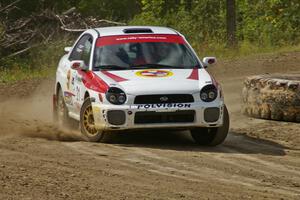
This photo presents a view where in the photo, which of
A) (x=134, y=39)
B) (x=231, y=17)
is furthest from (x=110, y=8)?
(x=134, y=39)

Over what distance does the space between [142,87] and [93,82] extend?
2.41 feet

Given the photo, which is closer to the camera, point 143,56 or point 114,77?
point 114,77

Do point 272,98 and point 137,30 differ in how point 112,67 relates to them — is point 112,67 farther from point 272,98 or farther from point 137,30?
point 272,98

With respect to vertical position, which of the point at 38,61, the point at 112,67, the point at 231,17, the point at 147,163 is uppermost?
the point at 112,67

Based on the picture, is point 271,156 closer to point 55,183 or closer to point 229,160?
point 229,160

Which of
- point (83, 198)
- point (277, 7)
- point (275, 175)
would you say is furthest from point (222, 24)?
point (83, 198)

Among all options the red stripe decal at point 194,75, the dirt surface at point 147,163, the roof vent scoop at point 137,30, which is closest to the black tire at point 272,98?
the dirt surface at point 147,163

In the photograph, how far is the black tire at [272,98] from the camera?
14719mm

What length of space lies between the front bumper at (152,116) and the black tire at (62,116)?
186 centimetres

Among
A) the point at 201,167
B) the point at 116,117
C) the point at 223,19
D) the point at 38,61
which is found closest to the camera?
the point at 201,167

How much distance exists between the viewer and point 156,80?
1183cm

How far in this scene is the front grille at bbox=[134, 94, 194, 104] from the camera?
11.6 m

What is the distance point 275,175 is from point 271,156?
153 cm

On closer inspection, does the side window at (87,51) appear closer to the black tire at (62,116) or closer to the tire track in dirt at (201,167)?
the black tire at (62,116)
